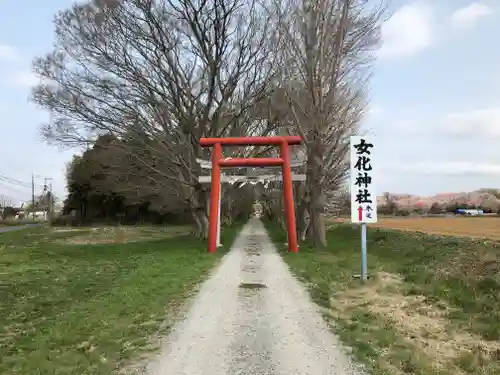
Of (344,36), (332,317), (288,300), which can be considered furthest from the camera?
(344,36)

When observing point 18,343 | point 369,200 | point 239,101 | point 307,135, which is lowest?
point 18,343

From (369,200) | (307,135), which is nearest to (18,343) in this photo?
(369,200)

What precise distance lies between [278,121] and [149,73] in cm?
681

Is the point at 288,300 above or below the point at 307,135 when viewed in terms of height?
below

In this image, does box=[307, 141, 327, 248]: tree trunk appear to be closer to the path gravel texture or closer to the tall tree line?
the tall tree line

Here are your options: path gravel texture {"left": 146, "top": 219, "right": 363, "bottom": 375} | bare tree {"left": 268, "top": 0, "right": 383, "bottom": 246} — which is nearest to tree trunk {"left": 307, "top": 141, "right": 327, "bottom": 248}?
bare tree {"left": 268, "top": 0, "right": 383, "bottom": 246}

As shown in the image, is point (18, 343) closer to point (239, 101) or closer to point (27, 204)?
point (239, 101)

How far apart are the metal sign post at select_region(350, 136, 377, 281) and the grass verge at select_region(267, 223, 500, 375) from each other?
4.79 feet

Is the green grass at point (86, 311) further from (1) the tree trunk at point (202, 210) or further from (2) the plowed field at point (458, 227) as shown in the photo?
(2) the plowed field at point (458, 227)

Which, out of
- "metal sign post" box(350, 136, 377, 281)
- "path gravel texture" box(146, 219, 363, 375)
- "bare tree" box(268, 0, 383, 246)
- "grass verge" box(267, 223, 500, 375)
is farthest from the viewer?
"bare tree" box(268, 0, 383, 246)

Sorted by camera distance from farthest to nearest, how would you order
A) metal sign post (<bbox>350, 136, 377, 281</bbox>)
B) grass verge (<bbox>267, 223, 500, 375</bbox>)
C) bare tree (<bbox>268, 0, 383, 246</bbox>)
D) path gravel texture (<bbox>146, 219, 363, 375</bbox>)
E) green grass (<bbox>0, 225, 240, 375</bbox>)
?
bare tree (<bbox>268, 0, 383, 246</bbox>)
metal sign post (<bbox>350, 136, 377, 281</bbox>)
green grass (<bbox>0, 225, 240, 375</bbox>)
grass verge (<bbox>267, 223, 500, 375</bbox>)
path gravel texture (<bbox>146, 219, 363, 375</bbox>)

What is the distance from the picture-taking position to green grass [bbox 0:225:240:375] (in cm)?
562

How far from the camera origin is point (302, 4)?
20.3 metres

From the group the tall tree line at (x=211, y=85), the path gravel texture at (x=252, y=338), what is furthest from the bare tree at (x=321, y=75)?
the path gravel texture at (x=252, y=338)
